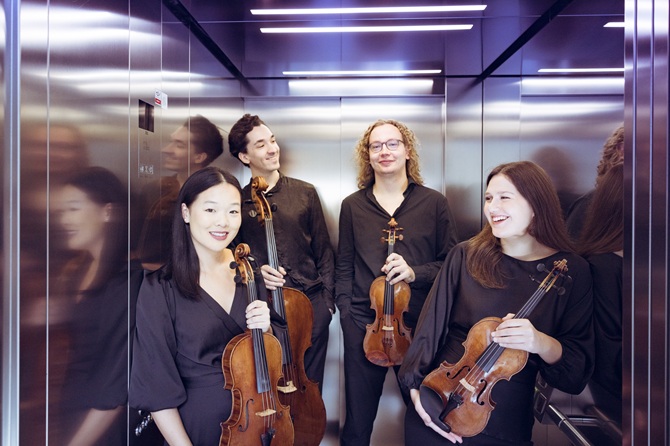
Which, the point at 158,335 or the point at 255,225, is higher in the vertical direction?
the point at 255,225

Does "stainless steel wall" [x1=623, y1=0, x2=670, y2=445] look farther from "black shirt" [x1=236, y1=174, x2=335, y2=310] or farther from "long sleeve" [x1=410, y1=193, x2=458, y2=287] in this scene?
"black shirt" [x1=236, y1=174, x2=335, y2=310]

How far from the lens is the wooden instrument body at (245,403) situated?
1813 millimetres

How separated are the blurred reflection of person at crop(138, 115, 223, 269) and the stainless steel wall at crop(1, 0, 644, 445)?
0.22ft

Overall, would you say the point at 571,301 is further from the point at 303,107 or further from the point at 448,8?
the point at 303,107

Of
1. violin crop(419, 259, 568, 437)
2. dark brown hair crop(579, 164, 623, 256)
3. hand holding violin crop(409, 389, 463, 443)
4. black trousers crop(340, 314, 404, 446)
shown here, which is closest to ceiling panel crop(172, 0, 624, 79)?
dark brown hair crop(579, 164, 623, 256)

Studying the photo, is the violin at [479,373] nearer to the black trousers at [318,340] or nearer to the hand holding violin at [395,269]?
the hand holding violin at [395,269]

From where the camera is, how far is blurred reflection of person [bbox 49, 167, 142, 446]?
5.08 feet

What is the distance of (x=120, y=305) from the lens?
1909 mm

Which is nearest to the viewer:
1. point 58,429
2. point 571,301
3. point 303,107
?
point 58,429

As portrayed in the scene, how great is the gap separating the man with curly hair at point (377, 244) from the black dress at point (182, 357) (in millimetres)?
941

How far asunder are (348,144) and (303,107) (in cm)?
38

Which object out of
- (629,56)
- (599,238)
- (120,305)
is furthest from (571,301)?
(120,305)

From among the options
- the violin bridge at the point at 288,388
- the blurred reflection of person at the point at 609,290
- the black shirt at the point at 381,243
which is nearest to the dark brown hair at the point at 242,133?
the black shirt at the point at 381,243

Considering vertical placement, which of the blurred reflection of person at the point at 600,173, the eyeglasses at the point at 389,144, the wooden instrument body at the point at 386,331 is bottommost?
the wooden instrument body at the point at 386,331
